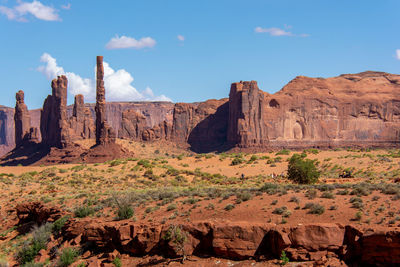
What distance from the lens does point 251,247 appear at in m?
13.6

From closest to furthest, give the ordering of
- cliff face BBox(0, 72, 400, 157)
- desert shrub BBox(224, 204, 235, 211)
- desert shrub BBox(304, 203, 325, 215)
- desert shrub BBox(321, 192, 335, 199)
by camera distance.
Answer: desert shrub BBox(304, 203, 325, 215) < desert shrub BBox(321, 192, 335, 199) < desert shrub BBox(224, 204, 235, 211) < cliff face BBox(0, 72, 400, 157)

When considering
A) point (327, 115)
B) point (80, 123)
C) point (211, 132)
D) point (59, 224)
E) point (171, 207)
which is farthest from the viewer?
point (211, 132)

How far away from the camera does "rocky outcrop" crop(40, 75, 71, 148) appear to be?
80.2m

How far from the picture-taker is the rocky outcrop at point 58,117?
80188 mm

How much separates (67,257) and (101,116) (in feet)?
194

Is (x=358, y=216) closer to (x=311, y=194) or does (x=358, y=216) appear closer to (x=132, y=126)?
(x=311, y=194)

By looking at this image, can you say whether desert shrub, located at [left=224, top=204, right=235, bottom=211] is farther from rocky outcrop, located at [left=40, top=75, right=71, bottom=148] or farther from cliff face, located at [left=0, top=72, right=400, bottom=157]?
cliff face, located at [left=0, top=72, right=400, bottom=157]

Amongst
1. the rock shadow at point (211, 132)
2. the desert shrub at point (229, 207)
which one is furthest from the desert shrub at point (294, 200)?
the rock shadow at point (211, 132)

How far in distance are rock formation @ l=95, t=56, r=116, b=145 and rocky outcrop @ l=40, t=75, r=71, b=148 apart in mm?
9693

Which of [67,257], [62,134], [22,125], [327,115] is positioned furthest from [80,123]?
[67,257]

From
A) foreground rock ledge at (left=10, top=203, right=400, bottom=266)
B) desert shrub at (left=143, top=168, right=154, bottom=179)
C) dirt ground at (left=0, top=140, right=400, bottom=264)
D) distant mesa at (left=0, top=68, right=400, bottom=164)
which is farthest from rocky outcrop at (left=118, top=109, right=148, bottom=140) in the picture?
foreground rock ledge at (left=10, top=203, right=400, bottom=266)

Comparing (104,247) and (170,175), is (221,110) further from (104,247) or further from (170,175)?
(104,247)

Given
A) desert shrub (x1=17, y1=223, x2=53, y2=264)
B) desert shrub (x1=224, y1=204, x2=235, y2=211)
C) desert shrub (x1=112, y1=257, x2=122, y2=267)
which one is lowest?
desert shrub (x1=17, y1=223, x2=53, y2=264)

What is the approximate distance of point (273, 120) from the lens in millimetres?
102938
